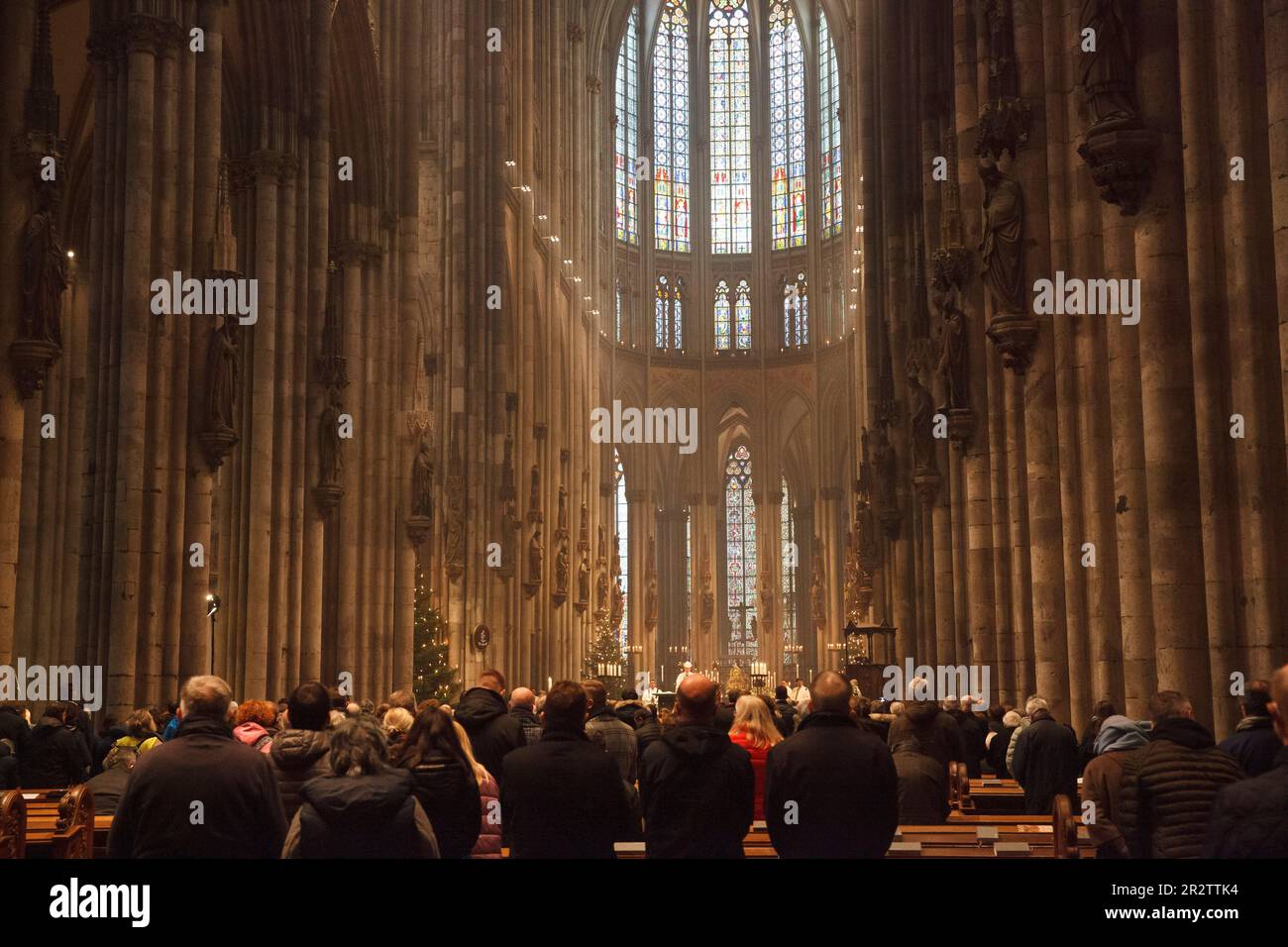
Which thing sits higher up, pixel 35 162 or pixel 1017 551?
pixel 35 162

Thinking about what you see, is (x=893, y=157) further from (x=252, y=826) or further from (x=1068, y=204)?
(x=252, y=826)

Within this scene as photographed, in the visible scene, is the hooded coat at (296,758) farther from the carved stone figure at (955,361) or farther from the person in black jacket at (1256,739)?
the carved stone figure at (955,361)

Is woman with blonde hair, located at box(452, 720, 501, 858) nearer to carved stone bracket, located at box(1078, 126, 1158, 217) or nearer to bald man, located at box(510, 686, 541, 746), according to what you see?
bald man, located at box(510, 686, 541, 746)

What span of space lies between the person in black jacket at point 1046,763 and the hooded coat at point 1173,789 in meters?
4.96

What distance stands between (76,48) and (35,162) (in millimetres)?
12214

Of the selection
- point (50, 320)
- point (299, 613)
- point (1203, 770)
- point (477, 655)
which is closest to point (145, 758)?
point (1203, 770)

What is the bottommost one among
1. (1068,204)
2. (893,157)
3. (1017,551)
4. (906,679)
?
(906,679)

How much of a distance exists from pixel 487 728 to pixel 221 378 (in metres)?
10.8

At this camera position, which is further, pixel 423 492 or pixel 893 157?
pixel 893 157

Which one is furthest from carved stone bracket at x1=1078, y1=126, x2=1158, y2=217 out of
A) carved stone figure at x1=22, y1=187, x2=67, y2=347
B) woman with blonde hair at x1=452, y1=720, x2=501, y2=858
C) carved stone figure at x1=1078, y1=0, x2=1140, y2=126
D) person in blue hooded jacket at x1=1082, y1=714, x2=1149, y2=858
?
carved stone figure at x1=22, y1=187, x2=67, y2=347
